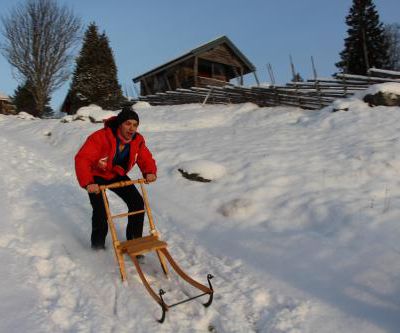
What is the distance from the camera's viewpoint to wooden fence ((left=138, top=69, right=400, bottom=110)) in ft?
40.3

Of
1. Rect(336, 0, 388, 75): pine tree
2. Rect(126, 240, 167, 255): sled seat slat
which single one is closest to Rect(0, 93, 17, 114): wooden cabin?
Rect(336, 0, 388, 75): pine tree

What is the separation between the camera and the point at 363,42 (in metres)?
32.6

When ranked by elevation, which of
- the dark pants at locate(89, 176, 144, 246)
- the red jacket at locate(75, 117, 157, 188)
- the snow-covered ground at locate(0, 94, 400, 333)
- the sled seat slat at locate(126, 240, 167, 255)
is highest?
the red jacket at locate(75, 117, 157, 188)

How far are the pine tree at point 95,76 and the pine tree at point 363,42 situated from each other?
1894cm

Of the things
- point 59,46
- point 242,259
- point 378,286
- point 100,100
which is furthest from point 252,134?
point 59,46

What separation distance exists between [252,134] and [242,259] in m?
6.41

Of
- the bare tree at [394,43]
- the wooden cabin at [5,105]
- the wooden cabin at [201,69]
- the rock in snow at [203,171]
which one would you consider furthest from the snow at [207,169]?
the bare tree at [394,43]

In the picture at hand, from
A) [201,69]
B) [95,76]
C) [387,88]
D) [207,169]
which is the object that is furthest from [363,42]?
[207,169]

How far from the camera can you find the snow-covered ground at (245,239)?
142 inches

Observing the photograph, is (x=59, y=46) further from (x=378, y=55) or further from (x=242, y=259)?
(x=242, y=259)

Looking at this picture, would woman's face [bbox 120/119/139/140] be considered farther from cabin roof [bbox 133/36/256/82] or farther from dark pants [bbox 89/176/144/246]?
cabin roof [bbox 133/36/256/82]

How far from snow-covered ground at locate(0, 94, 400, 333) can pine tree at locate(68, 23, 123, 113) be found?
2034 cm

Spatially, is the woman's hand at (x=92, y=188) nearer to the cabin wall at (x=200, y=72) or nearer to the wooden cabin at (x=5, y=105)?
the cabin wall at (x=200, y=72)

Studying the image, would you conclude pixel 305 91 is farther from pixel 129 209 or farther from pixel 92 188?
pixel 92 188
